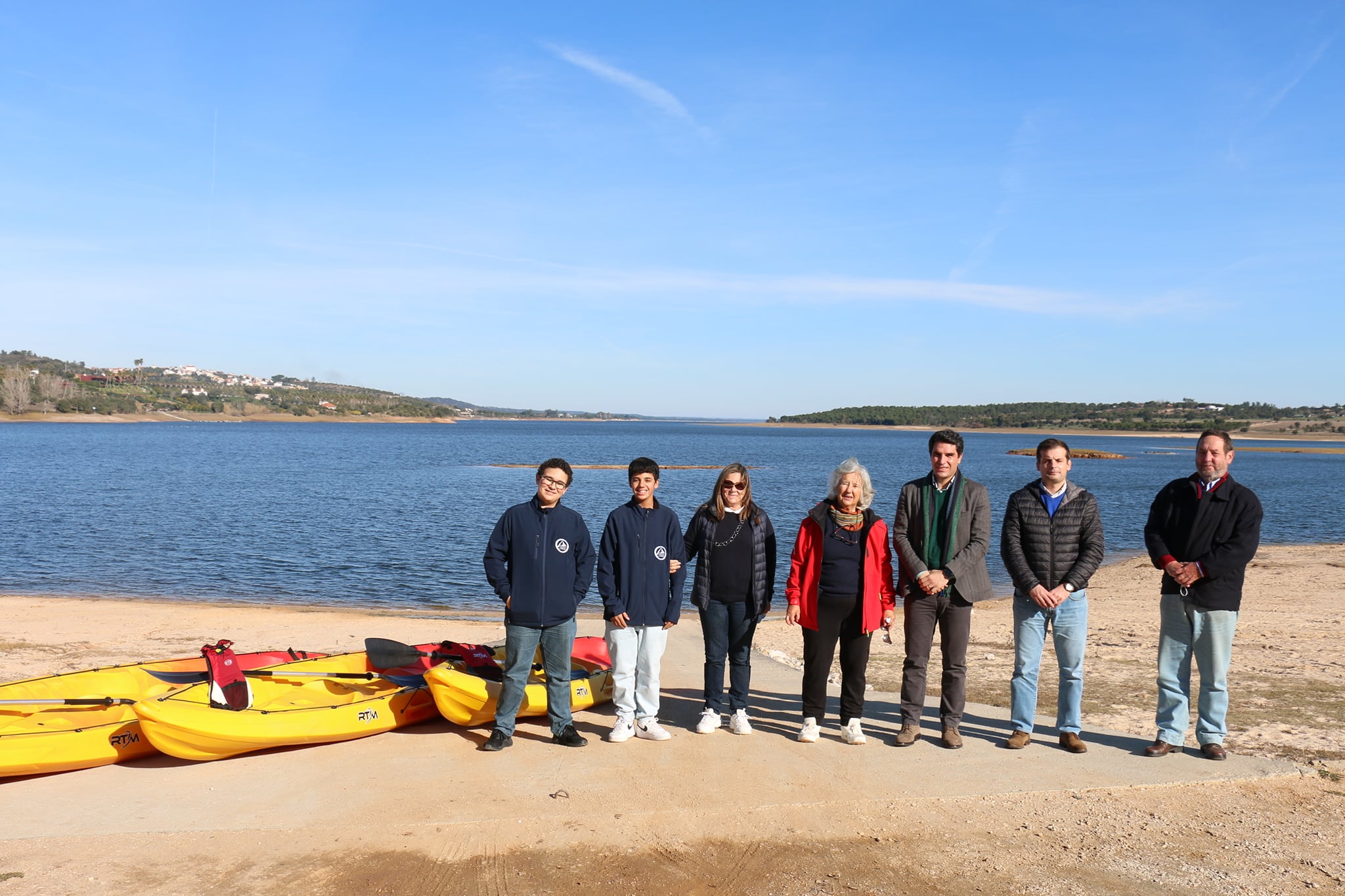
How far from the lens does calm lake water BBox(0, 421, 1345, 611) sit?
19078 millimetres

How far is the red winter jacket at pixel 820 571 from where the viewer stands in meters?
6.03

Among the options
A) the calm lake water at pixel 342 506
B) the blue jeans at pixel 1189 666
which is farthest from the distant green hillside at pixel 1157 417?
the blue jeans at pixel 1189 666

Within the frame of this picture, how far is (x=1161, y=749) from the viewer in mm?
6012

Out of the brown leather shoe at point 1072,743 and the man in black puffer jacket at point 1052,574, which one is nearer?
A: the man in black puffer jacket at point 1052,574

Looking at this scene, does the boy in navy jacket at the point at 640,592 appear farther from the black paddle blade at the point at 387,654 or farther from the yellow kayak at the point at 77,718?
the yellow kayak at the point at 77,718

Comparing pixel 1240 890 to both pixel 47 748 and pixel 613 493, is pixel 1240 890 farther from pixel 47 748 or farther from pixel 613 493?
pixel 613 493

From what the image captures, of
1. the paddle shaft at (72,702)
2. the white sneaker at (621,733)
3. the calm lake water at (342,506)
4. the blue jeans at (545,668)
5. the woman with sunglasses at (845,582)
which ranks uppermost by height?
the woman with sunglasses at (845,582)

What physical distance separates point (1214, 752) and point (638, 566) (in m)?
4.10

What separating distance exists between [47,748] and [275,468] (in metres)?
55.1

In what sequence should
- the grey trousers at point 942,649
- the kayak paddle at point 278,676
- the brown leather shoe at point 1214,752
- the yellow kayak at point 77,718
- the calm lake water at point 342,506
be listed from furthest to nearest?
1. the calm lake water at point 342,506
2. the kayak paddle at point 278,676
3. the grey trousers at point 942,649
4. the brown leather shoe at point 1214,752
5. the yellow kayak at point 77,718

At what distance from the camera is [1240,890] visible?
422 centimetres

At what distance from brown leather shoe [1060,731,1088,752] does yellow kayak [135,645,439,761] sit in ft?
15.3

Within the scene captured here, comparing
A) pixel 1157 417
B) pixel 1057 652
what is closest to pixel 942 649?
pixel 1057 652

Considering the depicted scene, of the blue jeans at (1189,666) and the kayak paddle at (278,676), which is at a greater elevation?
→ the blue jeans at (1189,666)
